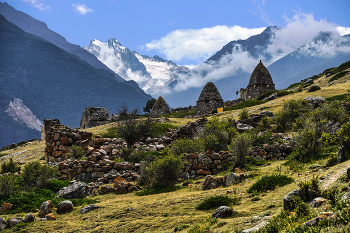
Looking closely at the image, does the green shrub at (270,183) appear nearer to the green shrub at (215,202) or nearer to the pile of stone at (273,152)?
the green shrub at (215,202)

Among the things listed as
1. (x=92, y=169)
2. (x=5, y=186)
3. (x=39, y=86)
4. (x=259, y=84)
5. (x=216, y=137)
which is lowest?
(x=92, y=169)

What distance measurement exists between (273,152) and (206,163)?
3.16m

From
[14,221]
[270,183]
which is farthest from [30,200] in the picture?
[270,183]

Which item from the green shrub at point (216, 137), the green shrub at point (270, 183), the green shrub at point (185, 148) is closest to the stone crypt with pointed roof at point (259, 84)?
the green shrub at point (216, 137)

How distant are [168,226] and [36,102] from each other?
592ft

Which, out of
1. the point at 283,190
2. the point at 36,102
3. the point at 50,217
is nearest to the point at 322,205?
the point at 283,190

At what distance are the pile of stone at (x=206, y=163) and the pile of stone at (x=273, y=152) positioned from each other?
1273 mm

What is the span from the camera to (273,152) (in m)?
12.6

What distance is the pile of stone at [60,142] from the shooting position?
53.0 feet

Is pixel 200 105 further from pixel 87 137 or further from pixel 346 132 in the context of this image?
pixel 346 132

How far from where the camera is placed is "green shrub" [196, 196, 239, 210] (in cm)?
696

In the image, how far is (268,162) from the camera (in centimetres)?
1166

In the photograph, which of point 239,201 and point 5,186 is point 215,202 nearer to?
point 239,201

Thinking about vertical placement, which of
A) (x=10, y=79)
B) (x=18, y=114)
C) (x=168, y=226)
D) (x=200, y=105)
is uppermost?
(x=10, y=79)
